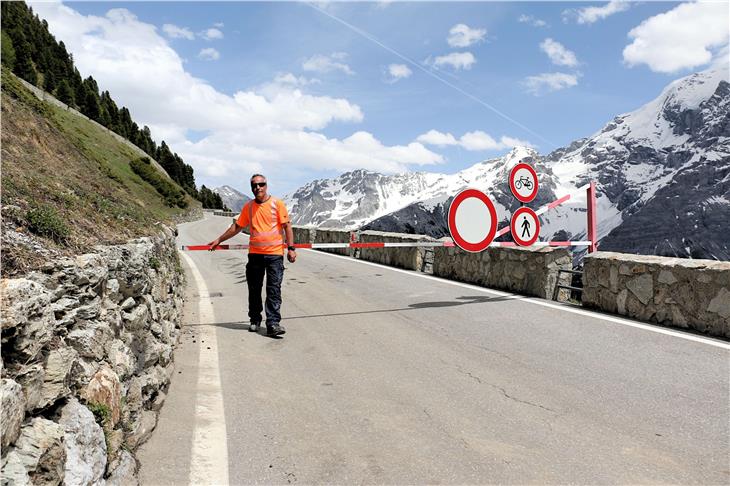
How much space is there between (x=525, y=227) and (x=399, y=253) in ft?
20.6

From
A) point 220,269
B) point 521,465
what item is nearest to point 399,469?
point 521,465

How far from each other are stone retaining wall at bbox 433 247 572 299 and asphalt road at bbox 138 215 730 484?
71.7 inches

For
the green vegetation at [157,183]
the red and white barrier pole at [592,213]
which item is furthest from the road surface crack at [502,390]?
the green vegetation at [157,183]

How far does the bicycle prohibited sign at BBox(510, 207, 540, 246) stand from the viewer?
31.1 ft

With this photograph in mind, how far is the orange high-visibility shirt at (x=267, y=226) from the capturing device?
6.73 meters

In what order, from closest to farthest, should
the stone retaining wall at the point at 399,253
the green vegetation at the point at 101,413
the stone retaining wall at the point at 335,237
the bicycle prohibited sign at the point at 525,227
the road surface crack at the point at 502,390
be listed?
the green vegetation at the point at 101,413, the road surface crack at the point at 502,390, the bicycle prohibited sign at the point at 525,227, the stone retaining wall at the point at 399,253, the stone retaining wall at the point at 335,237

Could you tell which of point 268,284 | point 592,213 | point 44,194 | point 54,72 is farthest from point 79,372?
point 54,72

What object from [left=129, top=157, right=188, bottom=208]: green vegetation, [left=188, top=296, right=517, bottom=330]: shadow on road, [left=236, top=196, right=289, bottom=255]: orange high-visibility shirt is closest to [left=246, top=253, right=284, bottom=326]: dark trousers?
[left=236, top=196, right=289, bottom=255]: orange high-visibility shirt

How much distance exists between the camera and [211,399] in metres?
4.38

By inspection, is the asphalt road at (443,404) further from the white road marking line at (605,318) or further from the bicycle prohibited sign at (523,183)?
the bicycle prohibited sign at (523,183)

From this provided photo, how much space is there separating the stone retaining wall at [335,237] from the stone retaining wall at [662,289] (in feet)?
38.7

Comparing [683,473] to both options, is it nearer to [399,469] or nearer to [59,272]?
[399,469]

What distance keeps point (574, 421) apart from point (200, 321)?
548 cm

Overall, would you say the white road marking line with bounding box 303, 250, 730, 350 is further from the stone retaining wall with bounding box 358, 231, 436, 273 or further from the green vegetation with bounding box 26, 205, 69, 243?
the green vegetation with bounding box 26, 205, 69, 243
